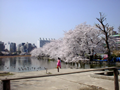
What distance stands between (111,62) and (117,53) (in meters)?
3.05

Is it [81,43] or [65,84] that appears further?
[81,43]

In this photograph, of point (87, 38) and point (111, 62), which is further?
point (87, 38)

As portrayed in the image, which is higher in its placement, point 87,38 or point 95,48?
point 87,38

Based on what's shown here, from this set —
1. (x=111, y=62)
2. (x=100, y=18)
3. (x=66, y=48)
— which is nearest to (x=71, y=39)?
(x=66, y=48)

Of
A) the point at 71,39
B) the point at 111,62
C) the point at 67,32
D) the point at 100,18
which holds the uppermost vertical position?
the point at 100,18

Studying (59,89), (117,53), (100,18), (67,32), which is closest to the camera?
(59,89)

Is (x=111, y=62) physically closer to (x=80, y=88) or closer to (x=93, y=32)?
(x=93, y=32)

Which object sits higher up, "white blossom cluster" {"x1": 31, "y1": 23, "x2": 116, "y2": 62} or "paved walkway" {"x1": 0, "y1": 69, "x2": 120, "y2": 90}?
"white blossom cluster" {"x1": 31, "y1": 23, "x2": 116, "y2": 62}

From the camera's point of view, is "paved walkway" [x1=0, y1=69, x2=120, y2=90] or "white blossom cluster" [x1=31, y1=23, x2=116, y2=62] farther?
"white blossom cluster" [x1=31, y1=23, x2=116, y2=62]

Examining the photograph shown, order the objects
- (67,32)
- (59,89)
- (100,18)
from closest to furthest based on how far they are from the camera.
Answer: (59,89), (100,18), (67,32)

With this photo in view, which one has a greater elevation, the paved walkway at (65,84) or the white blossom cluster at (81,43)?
the white blossom cluster at (81,43)

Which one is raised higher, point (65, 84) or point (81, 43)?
point (81, 43)

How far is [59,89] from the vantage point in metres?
5.59

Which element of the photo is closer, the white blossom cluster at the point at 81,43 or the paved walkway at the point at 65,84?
the paved walkway at the point at 65,84
